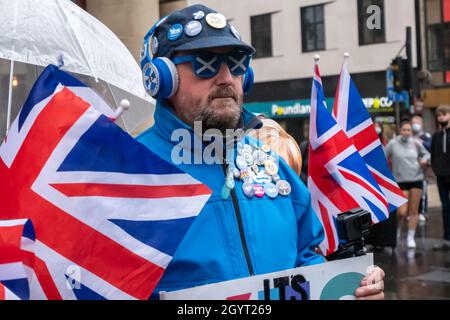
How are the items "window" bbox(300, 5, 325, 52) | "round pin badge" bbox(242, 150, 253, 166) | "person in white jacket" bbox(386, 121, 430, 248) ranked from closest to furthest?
1. "round pin badge" bbox(242, 150, 253, 166)
2. "person in white jacket" bbox(386, 121, 430, 248)
3. "window" bbox(300, 5, 325, 52)

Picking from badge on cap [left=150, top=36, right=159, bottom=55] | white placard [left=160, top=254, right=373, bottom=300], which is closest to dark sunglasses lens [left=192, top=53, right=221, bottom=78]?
badge on cap [left=150, top=36, right=159, bottom=55]

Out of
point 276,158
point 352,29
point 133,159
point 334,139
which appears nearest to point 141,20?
point 334,139

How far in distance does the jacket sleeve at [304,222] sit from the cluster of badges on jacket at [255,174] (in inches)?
2.6

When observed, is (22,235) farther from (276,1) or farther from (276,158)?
(276,1)

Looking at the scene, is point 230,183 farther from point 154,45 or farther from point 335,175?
point 335,175

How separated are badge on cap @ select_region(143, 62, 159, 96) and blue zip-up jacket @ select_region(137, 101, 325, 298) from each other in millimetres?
85

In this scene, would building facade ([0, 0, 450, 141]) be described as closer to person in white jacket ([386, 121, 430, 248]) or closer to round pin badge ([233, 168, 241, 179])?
person in white jacket ([386, 121, 430, 248])

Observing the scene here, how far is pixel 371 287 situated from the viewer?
7.52ft

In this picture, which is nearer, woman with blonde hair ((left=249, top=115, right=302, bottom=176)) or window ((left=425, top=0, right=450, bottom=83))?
woman with blonde hair ((left=249, top=115, right=302, bottom=176))

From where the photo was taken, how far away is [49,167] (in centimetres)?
180

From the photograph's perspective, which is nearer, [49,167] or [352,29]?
[49,167]

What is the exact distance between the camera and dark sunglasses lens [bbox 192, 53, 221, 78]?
220 centimetres

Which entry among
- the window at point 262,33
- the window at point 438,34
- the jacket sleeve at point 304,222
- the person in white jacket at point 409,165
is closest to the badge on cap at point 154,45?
the jacket sleeve at point 304,222

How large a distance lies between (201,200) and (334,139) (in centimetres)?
144
